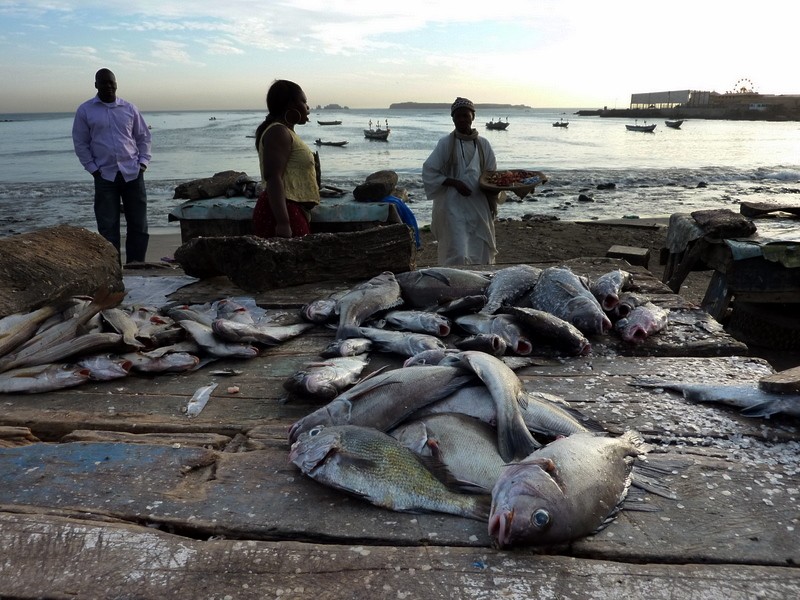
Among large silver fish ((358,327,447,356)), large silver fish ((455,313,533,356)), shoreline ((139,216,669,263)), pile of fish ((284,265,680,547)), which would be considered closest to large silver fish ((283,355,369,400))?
pile of fish ((284,265,680,547))

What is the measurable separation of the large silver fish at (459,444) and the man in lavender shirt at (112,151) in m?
7.59

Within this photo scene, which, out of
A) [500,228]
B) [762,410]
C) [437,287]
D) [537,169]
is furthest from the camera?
[537,169]

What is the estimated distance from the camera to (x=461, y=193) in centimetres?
768

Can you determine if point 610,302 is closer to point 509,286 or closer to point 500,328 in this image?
point 509,286

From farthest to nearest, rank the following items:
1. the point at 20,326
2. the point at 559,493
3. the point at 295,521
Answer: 1. the point at 20,326
2. the point at 295,521
3. the point at 559,493

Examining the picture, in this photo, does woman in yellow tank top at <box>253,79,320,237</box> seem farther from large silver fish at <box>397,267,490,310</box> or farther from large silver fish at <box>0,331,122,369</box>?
large silver fish at <box>0,331,122,369</box>

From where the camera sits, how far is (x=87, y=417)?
288 cm

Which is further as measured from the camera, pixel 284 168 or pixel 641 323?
pixel 284 168

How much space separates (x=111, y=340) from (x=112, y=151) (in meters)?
5.97

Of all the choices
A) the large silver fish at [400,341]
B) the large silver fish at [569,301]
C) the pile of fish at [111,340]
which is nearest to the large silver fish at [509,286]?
the large silver fish at [569,301]

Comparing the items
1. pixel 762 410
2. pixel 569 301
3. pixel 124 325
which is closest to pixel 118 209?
pixel 124 325

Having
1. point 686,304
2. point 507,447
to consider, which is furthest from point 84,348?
point 686,304

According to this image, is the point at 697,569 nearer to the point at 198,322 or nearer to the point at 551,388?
the point at 551,388

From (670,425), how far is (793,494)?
1.92 ft
